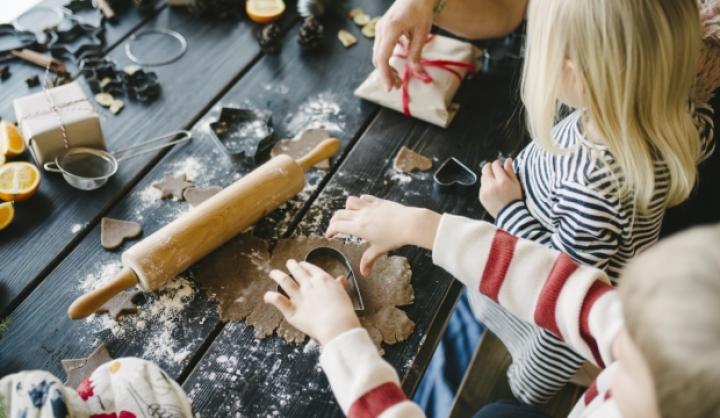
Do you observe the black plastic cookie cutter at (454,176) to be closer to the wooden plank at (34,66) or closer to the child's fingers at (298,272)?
the child's fingers at (298,272)

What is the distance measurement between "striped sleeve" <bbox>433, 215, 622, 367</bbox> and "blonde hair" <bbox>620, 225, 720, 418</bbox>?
1.09ft

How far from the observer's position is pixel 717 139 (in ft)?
4.21

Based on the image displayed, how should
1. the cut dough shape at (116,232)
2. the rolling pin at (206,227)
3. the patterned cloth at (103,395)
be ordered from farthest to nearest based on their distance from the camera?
the cut dough shape at (116,232)
the rolling pin at (206,227)
the patterned cloth at (103,395)

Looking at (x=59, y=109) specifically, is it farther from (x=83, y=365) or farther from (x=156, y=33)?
(x=83, y=365)

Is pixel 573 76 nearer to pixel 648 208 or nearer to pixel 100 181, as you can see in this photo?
pixel 648 208

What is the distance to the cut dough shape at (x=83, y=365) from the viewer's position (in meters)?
0.92

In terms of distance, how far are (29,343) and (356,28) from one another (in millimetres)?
1044

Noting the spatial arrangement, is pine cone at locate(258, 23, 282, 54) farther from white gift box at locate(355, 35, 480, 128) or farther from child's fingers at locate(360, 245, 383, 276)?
child's fingers at locate(360, 245, 383, 276)

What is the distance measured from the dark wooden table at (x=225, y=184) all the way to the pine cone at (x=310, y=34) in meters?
0.03

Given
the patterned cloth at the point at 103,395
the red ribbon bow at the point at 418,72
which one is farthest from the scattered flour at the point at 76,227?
the red ribbon bow at the point at 418,72

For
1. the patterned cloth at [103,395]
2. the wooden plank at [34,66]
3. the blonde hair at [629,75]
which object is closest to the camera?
the patterned cloth at [103,395]

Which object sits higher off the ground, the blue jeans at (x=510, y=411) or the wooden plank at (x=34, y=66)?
the wooden plank at (x=34, y=66)

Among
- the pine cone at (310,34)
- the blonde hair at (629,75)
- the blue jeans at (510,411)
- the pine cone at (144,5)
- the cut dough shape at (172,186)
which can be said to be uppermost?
the blonde hair at (629,75)

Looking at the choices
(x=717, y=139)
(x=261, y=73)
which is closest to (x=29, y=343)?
(x=261, y=73)
